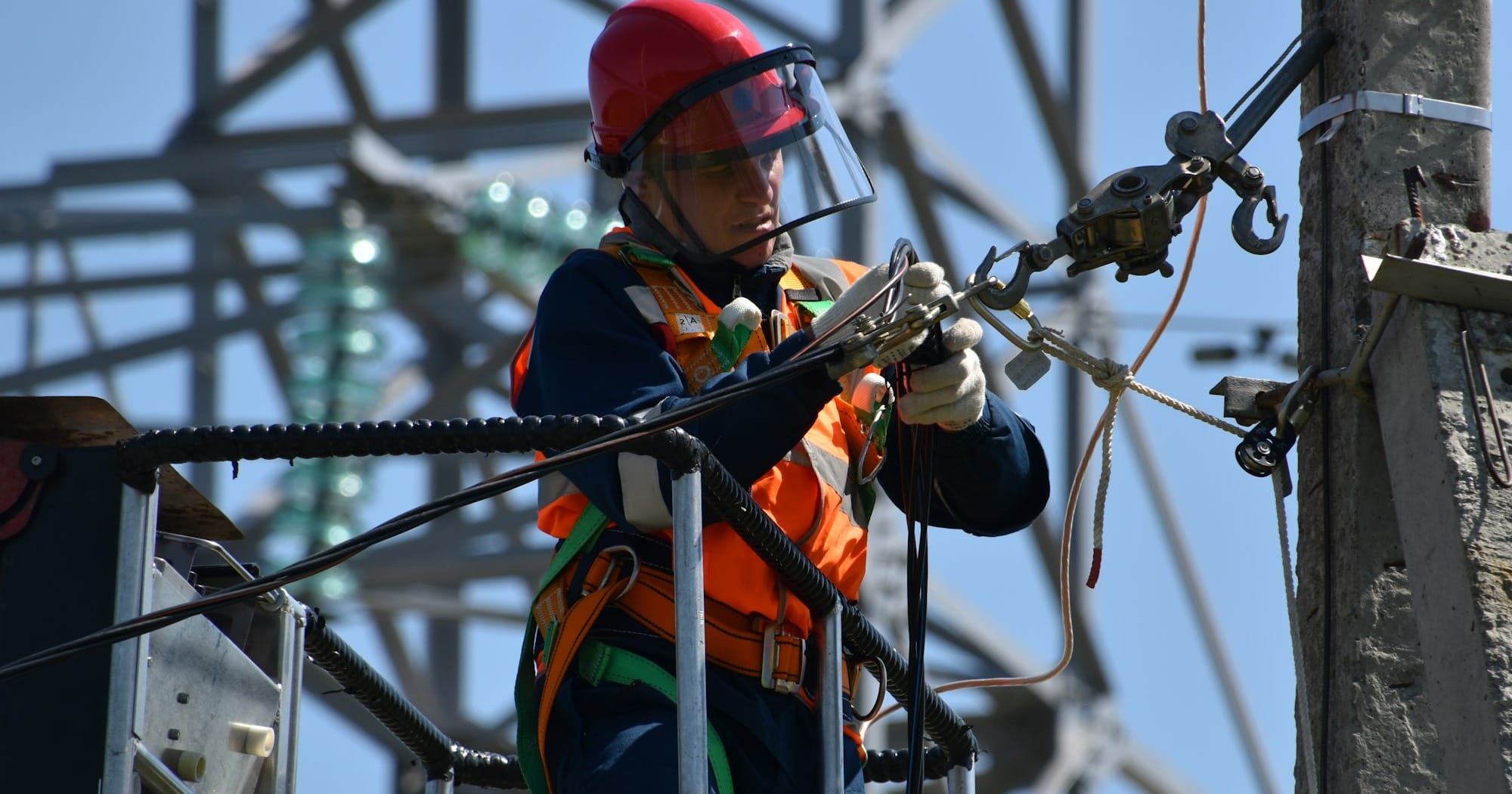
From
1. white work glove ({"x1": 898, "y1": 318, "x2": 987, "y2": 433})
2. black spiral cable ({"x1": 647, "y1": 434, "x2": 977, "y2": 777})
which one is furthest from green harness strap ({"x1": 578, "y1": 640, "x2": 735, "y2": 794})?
white work glove ({"x1": 898, "y1": 318, "x2": 987, "y2": 433})

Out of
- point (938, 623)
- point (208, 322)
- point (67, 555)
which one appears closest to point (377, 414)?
point (208, 322)

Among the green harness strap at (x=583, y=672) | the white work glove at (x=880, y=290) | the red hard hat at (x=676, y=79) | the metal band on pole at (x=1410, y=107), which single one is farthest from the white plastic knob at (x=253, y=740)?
the metal band on pole at (x=1410, y=107)

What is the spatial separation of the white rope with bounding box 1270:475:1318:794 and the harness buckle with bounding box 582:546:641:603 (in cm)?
110

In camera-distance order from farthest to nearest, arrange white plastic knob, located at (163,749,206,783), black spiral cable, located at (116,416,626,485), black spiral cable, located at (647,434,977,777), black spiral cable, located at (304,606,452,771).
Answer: black spiral cable, located at (304,606,452,771), white plastic knob, located at (163,749,206,783), black spiral cable, located at (647,434,977,777), black spiral cable, located at (116,416,626,485)

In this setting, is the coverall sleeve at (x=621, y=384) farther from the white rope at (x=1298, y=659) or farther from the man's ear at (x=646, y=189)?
the white rope at (x=1298, y=659)

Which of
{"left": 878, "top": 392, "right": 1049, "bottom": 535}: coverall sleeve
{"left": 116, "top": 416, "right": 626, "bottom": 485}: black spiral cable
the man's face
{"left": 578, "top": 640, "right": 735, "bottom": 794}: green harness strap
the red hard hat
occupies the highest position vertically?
the red hard hat

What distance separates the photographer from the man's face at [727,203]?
14.5ft

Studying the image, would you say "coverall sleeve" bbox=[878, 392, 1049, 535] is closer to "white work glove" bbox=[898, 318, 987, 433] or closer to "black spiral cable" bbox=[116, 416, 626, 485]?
"white work glove" bbox=[898, 318, 987, 433]

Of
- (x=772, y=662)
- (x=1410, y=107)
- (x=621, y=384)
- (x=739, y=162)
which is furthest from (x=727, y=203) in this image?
(x=1410, y=107)

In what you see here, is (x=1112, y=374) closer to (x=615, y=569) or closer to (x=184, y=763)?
(x=615, y=569)

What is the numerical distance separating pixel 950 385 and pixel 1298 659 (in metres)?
0.76

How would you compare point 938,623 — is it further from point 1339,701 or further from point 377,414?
point 1339,701

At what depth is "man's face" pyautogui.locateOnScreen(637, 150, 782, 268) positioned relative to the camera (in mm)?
4418

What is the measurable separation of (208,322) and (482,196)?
1.96m
